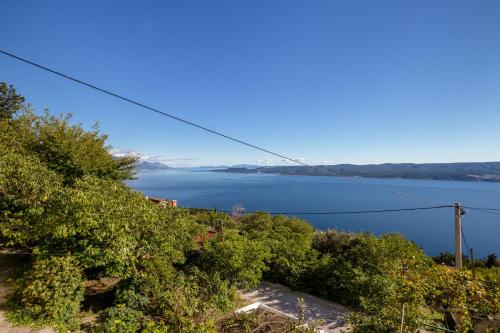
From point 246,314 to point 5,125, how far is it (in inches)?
493

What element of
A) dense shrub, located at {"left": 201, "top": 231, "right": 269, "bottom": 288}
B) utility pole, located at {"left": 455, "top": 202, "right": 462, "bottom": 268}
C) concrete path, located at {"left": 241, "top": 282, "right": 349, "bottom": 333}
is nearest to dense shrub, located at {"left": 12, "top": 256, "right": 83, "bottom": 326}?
dense shrub, located at {"left": 201, "top": 231, "right": 269, "bottom": 288}

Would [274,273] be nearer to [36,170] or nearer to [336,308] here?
[336,308]

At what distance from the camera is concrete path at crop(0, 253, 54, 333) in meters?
5.84

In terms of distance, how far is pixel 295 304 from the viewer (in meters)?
9.56

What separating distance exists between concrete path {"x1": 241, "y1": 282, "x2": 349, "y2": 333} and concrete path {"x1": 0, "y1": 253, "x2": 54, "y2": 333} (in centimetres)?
625

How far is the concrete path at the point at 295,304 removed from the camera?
8.41 meters

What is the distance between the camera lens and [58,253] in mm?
6586

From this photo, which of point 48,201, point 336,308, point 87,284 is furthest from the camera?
point 336,308

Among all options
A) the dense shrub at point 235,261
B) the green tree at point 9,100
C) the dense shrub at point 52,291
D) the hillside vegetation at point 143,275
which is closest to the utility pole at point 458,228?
the hillside vegetation at point 143,275

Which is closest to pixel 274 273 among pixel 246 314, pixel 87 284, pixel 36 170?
pixel 246 314

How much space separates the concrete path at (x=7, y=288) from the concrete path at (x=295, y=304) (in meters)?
6.25

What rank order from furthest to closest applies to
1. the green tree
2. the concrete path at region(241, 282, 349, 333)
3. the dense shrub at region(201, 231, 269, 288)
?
the green tree → the dense shrub at region(201, 231, 269, 288) → the concrete path at region(241, 282, 349, 333)

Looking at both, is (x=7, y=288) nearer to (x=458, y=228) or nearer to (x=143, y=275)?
(x=143, y=275)

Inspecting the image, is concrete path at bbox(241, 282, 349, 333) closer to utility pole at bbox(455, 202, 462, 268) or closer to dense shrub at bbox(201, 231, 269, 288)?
dense shrub at bbox(201, 231, 269, 288)
